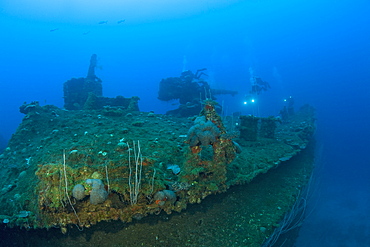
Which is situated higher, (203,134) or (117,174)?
(203,134)

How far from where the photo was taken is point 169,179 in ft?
23.6

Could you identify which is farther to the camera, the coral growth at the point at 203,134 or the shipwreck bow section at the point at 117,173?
the coral growth at the point at 203,134

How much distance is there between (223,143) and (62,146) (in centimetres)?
743

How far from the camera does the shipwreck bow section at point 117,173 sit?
5.87m

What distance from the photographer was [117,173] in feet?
22.6

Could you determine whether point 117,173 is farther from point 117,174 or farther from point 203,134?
point 203,134

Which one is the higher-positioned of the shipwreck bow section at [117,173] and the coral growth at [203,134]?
the coral growth at [203,134]

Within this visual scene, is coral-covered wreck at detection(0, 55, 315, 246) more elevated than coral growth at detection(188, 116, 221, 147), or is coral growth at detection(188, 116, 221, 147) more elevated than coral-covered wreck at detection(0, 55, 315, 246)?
coral growth at detection(188, 116, 221, 147)

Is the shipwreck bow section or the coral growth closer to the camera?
the shipwreck bow section

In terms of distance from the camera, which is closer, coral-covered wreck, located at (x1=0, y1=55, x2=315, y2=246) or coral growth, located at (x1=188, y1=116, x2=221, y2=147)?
coral-covered wreck, located at (x1=0, y1=55, x2=315, y2=246)

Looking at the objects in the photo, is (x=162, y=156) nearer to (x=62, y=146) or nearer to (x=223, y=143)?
(x=223, y=143)

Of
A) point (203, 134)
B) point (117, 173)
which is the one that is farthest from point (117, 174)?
point (203, 134)

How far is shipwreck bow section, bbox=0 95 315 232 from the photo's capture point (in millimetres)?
5871

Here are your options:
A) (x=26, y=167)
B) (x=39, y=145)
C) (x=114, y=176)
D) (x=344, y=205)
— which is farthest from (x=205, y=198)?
(x=344, y=205)
